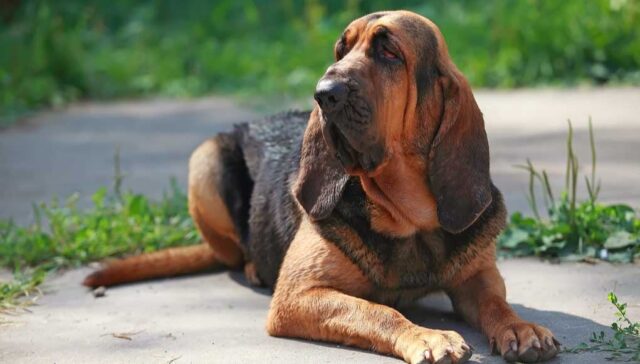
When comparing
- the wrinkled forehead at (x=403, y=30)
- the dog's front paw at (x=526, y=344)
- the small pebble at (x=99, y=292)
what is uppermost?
the wrinkled forehead at (x=403, y=30)

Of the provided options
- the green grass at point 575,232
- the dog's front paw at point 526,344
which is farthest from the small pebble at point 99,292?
the dog's front paw at point 526,344

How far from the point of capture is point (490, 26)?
14055mm

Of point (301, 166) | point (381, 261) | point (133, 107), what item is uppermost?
point (301, 166)

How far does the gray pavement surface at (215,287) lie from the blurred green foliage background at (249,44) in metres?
1.44

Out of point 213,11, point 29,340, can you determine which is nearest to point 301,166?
point 29,340

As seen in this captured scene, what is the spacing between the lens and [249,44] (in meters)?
16.2

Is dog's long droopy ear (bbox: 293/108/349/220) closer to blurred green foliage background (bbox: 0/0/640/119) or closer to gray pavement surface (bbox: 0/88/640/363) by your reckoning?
gray pavement surface (bbox: 0/88/640/363)

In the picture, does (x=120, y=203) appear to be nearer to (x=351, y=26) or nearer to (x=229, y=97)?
(x=351, y=26)

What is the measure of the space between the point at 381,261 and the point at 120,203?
134 inches

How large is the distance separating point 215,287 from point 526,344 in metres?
2.46

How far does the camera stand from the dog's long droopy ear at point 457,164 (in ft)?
16.4

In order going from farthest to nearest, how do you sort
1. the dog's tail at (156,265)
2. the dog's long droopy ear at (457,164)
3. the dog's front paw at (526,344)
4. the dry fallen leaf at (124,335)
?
the dog's tail at (156,265), the dry fallen leaf at (124,335), the dog's long droopy ear at (457,164), the dog's front paw at (526,344)

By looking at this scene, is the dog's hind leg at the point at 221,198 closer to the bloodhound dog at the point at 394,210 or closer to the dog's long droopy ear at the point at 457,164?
the bloodhound dog at the point at 394,210

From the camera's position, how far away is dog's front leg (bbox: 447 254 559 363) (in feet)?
15.1
